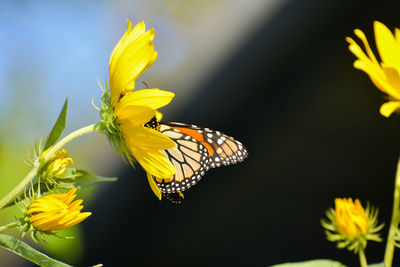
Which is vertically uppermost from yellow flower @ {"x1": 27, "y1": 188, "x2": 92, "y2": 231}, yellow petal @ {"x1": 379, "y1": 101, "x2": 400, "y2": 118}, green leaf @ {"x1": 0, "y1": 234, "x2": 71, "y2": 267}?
yellow flower @ {"x1": 27, "y1": 188, "x2": 92, "y2": 231}

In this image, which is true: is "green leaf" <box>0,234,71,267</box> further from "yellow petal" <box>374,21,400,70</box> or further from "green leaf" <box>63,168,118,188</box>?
"yellow petal" <box>374,21,400,70</box>

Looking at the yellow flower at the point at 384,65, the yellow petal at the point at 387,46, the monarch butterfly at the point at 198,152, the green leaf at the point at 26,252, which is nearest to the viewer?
the green leaf at the point at 26,252

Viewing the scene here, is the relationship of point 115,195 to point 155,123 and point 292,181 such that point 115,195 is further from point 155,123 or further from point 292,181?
point 155,123

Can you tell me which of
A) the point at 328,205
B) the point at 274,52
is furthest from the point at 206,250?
the point at 274,52

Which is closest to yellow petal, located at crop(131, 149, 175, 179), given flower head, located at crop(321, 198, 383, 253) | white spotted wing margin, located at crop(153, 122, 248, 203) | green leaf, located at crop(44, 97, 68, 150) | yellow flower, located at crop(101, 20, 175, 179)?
yellow flower, located at crop(101, 20, 175, 179)

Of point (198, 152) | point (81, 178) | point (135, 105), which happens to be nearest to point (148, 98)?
point (135, 105)

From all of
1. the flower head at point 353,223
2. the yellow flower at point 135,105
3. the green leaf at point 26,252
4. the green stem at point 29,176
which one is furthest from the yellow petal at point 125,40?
the flower head at point 353,223

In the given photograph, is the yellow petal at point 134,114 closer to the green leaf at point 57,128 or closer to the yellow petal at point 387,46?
the green leaf at point 57,128
